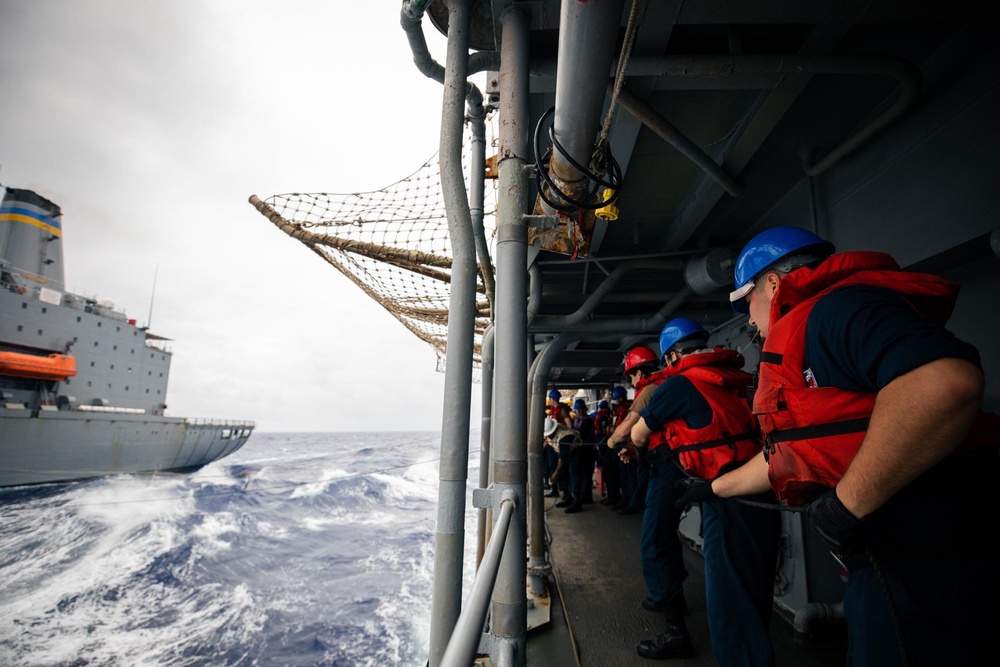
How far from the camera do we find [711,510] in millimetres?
2273

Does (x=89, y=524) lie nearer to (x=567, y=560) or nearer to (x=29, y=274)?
(x=29, y=274)

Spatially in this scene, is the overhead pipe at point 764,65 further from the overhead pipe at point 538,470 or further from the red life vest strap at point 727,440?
the overhead pipe at point 538,470

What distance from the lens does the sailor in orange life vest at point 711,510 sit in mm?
2064

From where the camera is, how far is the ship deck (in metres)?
2.78

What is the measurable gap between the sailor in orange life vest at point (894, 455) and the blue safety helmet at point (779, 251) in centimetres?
31

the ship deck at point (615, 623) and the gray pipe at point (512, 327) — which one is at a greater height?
the gray pipe at point (512, 327)

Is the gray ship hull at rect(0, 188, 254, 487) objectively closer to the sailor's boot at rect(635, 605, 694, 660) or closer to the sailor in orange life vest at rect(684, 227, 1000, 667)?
the sailor's boot at rect(635, 605, 694, 660)

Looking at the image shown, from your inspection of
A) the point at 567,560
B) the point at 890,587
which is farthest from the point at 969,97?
the point at 567,560

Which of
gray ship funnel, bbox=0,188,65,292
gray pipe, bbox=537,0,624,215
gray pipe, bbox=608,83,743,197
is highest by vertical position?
gray ship funnel, bbox=0,188,65,292

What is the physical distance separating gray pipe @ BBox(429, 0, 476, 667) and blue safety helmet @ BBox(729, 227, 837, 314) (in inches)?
43.5

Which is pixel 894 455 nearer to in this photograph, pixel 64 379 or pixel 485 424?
pixel 485 424

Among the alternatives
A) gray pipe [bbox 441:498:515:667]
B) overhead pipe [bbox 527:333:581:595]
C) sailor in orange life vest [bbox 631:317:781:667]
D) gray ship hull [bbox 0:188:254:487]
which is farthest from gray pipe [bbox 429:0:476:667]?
gray ship hull [bbox 0:188:254:487]

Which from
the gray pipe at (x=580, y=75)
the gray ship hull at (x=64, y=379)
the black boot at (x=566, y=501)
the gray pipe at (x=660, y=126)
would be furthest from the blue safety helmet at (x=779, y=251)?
the gray ship hull at (x=64, y=379)

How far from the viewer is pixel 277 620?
9.33m
